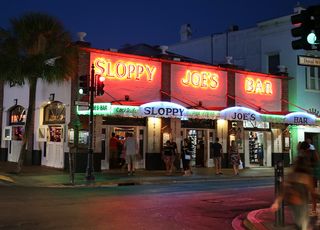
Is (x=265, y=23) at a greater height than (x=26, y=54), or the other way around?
(x=265, y=23)

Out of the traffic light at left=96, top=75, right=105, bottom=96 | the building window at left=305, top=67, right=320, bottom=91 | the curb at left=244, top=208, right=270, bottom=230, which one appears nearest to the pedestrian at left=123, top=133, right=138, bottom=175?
the traffic light at left=96, top=75, right=105, bottom=96

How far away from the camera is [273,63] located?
110 ft

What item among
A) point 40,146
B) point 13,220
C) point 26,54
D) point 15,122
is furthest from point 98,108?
point 13,220

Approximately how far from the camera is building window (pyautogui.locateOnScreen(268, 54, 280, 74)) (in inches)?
1307

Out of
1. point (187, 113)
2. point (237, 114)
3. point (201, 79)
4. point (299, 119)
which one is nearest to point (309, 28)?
point (187, 113)

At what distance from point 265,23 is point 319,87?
5.98 m

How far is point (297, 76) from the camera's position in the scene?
31.8 metres

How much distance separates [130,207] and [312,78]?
78.5 ft

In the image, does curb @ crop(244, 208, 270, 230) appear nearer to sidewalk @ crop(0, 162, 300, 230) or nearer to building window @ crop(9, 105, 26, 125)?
sidewalk @ crop(0, 162, 300, 230)

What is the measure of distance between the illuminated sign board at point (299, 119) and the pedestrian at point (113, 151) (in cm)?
1026

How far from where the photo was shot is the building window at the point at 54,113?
24719 mm

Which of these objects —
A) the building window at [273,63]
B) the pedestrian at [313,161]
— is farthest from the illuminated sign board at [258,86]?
the pedestrian at [313,161]

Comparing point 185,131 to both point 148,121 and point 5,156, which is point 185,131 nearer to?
point 148,121

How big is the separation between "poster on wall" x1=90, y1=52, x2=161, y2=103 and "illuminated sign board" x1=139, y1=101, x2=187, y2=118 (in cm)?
197
